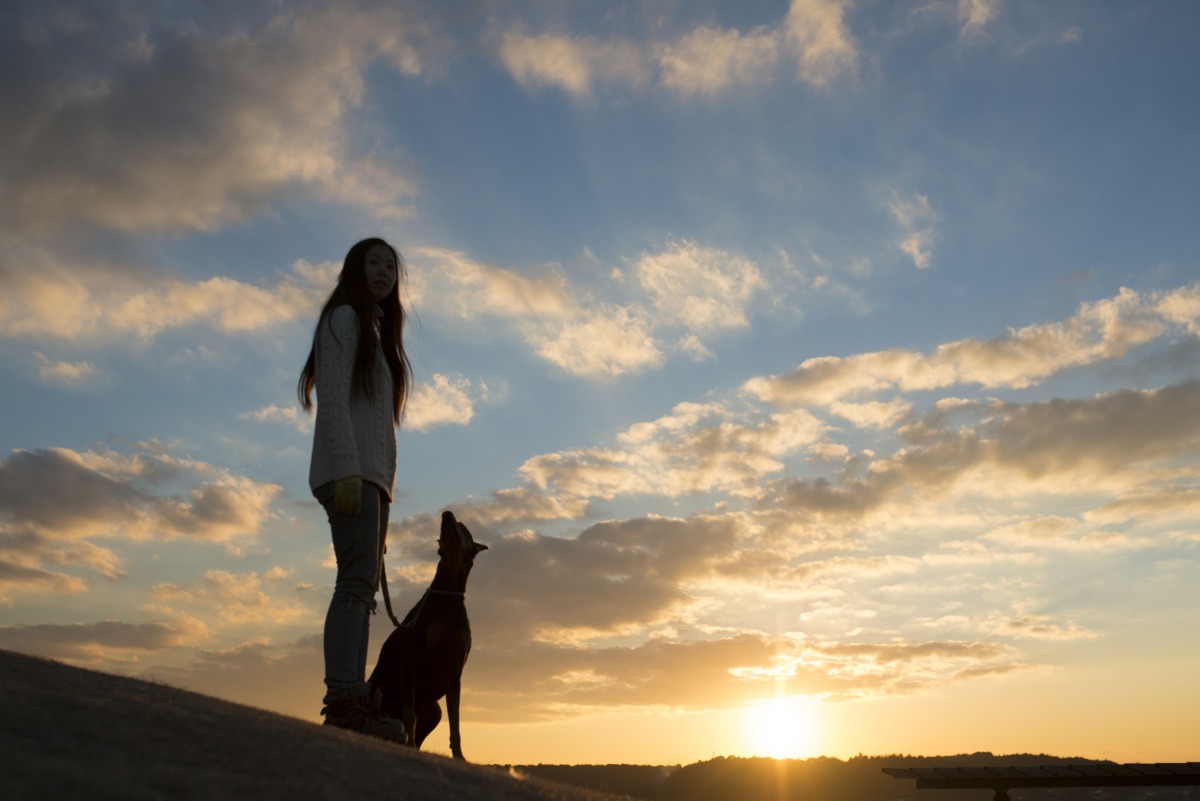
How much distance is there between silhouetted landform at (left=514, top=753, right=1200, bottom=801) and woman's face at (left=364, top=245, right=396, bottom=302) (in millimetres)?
10863

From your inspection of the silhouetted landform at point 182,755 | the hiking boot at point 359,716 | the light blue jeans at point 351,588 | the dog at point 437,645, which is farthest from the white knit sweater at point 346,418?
the silhouetted landform at point 182,755

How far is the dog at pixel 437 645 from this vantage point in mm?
8031

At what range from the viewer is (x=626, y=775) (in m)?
18.4

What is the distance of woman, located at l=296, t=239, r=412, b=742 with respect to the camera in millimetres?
7074

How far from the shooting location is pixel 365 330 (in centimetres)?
781

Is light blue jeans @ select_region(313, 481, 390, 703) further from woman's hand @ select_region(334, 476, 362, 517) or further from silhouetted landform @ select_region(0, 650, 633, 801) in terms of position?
silhouetted landform @ select_region(0, 650, 633, 801)

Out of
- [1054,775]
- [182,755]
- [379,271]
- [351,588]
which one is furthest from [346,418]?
[1054,775]

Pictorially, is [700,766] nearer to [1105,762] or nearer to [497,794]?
[1105,762]

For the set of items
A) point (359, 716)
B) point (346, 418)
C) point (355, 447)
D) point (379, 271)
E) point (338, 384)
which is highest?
point (379, 271)

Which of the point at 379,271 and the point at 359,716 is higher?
the point at 379,271

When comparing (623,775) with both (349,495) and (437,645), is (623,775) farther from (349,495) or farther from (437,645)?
(349,495)

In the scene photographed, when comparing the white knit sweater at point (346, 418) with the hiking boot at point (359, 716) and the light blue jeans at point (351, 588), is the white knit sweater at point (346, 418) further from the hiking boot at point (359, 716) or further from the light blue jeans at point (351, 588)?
the hiking boot at point (359, 716)

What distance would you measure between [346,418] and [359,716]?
2.21 metres

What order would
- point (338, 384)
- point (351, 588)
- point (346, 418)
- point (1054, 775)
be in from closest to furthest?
point (351, 588), point (346, 418), point (338, 384), point (1054, 775)
